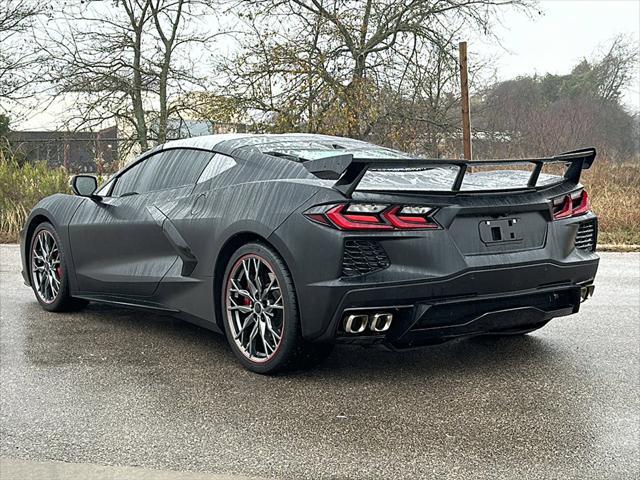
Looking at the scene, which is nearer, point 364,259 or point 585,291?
point 364,259

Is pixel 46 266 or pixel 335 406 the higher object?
pixel 46 266

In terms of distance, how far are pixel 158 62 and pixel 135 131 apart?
2.00 meters

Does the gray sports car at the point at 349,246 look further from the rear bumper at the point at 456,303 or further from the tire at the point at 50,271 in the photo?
the tire at the point at 50,271

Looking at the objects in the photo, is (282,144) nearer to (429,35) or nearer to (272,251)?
(272,251)

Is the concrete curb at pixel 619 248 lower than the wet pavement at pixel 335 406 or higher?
lower

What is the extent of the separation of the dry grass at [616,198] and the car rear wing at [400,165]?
841 centimetres

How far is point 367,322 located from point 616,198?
1326 centimetres

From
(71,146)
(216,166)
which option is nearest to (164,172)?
(216,166)

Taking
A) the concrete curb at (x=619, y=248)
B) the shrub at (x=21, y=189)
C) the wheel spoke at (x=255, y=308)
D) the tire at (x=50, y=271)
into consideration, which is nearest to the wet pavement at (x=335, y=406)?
the wheel spoke at (x=255, y=308)

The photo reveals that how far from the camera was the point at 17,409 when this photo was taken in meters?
4.53

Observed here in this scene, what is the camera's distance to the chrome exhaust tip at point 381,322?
15.2 ft

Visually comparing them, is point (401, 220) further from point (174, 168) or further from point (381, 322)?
point (174, 168)

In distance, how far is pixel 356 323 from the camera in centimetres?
465

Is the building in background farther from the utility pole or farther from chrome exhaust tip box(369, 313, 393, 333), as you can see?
chrome exhaust tip box(369, 313, 393, 333)
